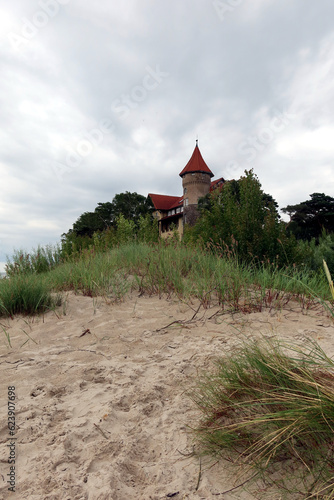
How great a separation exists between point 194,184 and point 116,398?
38.2 metres

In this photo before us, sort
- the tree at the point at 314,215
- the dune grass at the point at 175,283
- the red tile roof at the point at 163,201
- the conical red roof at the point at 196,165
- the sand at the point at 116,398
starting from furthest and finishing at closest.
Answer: the red tile roof at the point at 163,201 < the conical red roof at the point at 196,165 < the tree at the point at 314,215 < the dune grass at the point at 175,283 < the sand at the point at 116,398

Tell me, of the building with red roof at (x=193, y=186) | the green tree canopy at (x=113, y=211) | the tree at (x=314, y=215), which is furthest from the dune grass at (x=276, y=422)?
the green tree canopy at (x=113, y=211)

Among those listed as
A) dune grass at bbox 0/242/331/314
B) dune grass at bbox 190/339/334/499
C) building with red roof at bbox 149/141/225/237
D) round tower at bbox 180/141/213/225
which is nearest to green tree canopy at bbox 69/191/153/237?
building with red roof at bbox 149/141/225/237

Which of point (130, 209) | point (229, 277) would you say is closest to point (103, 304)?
point (229, 277)

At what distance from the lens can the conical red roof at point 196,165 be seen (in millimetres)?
39297

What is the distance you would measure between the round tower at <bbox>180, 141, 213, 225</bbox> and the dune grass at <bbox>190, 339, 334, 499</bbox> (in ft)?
119

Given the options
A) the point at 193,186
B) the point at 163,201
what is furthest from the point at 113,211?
the point at 193,186

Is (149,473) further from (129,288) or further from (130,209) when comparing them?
(130,209)

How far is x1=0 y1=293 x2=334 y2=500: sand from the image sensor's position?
4.71 ft

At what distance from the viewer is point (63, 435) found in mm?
1762

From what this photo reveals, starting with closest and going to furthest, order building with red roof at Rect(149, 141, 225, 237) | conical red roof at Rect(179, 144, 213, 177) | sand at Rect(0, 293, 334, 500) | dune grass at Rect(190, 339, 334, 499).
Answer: dune grass at Rect(190, 339, 334, 499), sand at Rect(0, 293, 334, 500), building with red roof at Rect(149, 141, 225, 237), conical red roof at Rect(179, 144, 213, 177)

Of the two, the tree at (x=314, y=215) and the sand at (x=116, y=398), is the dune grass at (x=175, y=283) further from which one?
the tree at (x=314, y=215)

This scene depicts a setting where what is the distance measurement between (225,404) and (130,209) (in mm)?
43075

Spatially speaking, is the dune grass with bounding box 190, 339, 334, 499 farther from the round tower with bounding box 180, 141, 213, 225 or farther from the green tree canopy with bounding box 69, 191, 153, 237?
the green tree canopy with bounding box 69, 191, 153, 237
